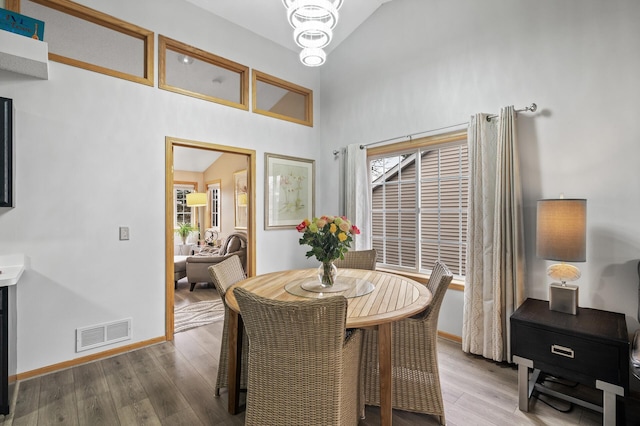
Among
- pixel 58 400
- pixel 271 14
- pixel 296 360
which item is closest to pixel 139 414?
pixel 58 400

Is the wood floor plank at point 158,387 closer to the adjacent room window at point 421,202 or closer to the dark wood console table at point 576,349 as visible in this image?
the dark wood console table at point 576,349

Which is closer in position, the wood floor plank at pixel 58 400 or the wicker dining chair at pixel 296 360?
the wicker dining chair at pixel 296 360

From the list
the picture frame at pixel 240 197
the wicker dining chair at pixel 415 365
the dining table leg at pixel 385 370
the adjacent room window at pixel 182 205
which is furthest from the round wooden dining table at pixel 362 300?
the adjacent room window at pixel 182 205

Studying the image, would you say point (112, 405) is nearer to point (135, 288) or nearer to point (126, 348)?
point (126, 348)

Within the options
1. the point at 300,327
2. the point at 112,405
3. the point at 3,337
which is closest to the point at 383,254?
the point at 300,327

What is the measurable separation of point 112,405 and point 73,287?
3.68 ft

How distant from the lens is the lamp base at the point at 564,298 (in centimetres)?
207

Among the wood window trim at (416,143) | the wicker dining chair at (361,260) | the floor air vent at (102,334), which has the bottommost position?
the floor air vent at (102,334)

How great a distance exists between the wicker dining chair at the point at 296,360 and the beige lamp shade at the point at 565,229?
1606 millimetres

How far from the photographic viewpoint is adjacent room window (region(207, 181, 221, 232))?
7712 mm

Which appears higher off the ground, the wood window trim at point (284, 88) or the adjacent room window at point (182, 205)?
the wood window trim at point (284, 88)

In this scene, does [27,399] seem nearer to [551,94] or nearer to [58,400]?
[58,400]

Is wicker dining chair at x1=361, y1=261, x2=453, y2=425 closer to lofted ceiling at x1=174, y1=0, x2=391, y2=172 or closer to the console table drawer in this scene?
the console table drawer

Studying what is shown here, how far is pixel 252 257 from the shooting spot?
12.8ft
